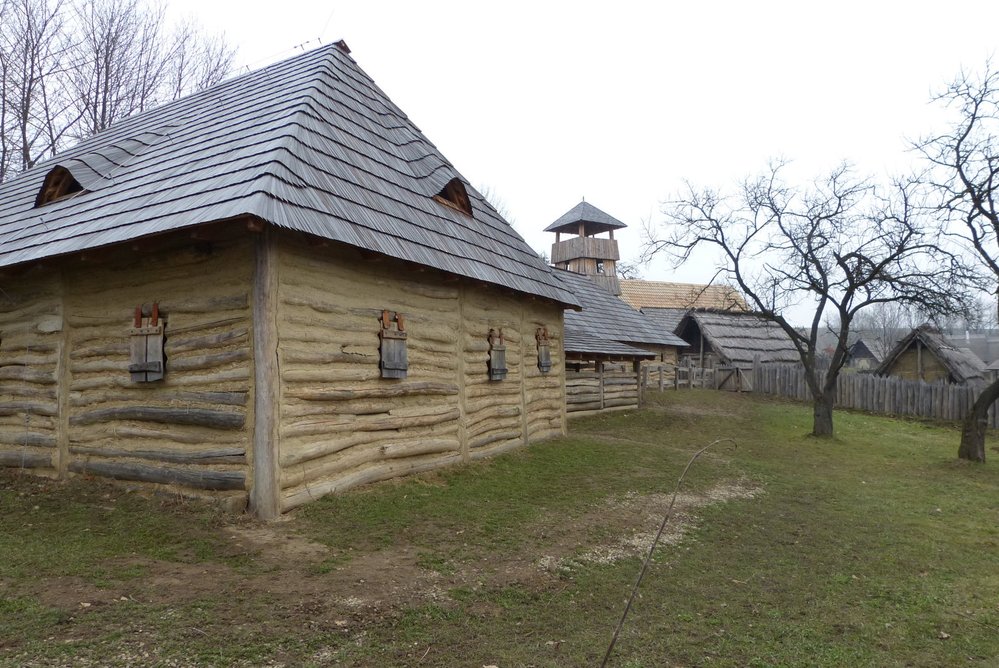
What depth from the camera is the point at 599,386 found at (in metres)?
18.1

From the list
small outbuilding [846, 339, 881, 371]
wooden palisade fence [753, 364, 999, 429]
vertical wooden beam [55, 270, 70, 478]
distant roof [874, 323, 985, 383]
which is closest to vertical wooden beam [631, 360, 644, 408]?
wooden palisade fence [753, 364, 999, 429]

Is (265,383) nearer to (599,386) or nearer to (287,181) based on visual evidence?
(287,181)

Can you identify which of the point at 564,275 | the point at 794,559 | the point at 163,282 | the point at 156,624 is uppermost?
the point at 564,275

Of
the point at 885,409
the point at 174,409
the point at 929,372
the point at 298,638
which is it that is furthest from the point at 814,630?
the point at 929,372

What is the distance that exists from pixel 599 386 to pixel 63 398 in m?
13.4

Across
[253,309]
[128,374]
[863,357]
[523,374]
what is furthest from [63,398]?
[863,357]

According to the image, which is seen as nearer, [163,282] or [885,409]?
[163,282]

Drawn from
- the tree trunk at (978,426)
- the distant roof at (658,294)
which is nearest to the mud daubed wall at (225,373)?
the tree trunk at (978,426)

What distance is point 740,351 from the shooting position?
94.2ft

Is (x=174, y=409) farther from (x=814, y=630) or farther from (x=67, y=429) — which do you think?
(x=814, y=630)

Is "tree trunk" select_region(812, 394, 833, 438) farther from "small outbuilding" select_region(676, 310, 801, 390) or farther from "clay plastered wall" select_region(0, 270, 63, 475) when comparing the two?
"clay plastered wall" select_region(0, 270, 63, 475)

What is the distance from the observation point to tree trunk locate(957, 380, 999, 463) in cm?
1235

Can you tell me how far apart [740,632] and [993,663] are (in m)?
1.59

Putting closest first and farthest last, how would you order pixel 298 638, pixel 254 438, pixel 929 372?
→ pixel 298 638 → pixel 254 438 → pixel 929 372
